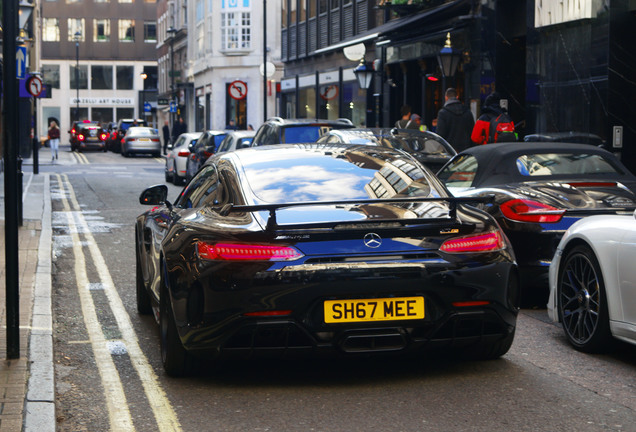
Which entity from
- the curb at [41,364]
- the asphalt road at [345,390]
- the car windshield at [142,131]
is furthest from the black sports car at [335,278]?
the car windshield at [142,131]

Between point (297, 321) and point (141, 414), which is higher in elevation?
point (297, 321)

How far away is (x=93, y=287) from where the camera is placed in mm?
10305

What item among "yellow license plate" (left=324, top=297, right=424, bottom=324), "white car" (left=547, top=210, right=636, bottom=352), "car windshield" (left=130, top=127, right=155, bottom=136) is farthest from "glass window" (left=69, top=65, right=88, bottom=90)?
"yellow license plate" (left=324, top=297, right=424, bottom=324)

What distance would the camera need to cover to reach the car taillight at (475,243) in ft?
19.0

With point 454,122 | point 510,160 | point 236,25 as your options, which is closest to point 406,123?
point 454,122

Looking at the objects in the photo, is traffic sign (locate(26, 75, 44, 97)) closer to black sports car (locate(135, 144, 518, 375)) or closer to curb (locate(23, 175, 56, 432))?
curb (locate(23, 175, 56, 432))

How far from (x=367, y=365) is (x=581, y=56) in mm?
14223

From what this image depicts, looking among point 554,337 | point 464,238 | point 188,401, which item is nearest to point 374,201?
point 464,238

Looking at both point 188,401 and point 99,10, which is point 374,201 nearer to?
point 188,401

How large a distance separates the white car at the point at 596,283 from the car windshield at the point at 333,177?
1121mm

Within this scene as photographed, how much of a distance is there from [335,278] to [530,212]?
352cm

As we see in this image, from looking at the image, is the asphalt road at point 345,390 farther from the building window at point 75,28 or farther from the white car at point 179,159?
the building window at point 75,28

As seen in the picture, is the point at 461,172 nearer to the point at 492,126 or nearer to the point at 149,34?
the point at 492,126

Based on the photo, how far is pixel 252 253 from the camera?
5.62 m
